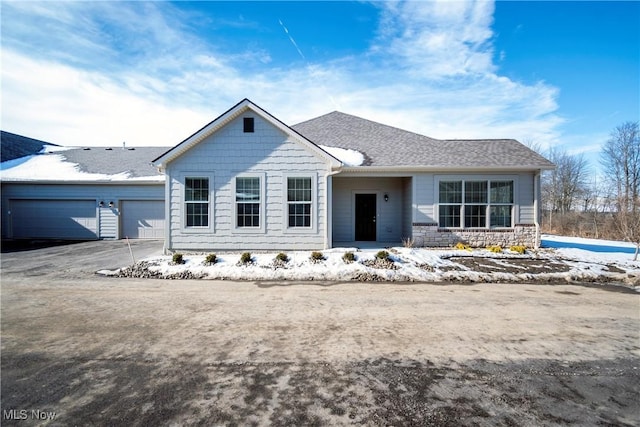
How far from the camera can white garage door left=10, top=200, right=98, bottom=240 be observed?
16.2 metres

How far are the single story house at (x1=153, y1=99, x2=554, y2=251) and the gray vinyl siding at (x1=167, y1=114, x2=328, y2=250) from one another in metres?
0.04

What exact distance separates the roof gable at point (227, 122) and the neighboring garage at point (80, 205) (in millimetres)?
6353

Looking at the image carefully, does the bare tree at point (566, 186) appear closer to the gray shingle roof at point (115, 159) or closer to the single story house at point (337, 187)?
the single story house at point (337, 187)

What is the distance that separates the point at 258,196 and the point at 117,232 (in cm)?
1047

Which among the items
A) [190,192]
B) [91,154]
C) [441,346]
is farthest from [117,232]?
[441,346]

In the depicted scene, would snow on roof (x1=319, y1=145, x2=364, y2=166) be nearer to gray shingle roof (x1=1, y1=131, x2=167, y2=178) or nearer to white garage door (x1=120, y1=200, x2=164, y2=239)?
white garage door (x1=120, y1=200, x2=164, y2=239)

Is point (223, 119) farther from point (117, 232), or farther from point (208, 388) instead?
point (117, 232)

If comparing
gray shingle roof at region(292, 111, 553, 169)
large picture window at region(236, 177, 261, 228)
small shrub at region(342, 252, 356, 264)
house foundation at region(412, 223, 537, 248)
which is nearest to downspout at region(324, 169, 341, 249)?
small shrub at region(342, 252, 356, 264)

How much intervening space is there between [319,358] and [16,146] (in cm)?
2610

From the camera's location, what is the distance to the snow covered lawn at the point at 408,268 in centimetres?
823

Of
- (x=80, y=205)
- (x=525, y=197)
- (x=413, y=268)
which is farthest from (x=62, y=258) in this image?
(x=525, y=197)

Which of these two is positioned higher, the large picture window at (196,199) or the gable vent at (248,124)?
the gable vent at (248,124)

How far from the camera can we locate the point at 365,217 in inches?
542

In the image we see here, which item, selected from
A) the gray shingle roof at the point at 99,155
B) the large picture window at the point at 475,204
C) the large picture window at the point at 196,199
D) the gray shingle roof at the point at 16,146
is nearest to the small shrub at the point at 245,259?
the large picture window at the point at 196,199
